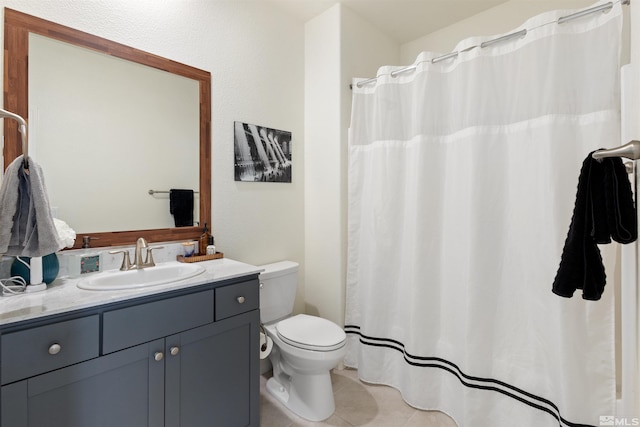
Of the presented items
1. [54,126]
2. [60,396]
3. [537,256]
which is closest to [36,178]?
[54,126]

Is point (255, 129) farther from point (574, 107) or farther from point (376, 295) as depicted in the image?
point (574, 107)

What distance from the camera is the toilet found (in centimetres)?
168

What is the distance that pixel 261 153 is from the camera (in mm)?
2131

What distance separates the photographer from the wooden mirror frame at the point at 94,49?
1.26 m

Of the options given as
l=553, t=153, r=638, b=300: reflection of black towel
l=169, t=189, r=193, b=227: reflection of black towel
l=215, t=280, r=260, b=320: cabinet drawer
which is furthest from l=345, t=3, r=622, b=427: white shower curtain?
l=169, t=189, r=193, b=227: reflection of black towel

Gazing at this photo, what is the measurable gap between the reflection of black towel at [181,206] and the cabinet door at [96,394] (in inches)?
29.5

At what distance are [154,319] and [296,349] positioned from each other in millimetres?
797

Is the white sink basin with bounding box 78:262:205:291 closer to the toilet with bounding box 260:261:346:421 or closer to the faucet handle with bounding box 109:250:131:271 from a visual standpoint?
the faucet handle with bounding box 109:250:131:271

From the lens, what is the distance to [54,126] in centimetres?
138

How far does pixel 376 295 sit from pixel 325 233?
1.91 ft

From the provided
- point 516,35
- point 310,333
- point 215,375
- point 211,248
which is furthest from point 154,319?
point 516,35

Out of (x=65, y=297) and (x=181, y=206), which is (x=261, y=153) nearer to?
(x=181, y=206)

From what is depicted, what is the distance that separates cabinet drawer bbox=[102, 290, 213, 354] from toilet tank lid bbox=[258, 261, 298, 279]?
0.61 metres

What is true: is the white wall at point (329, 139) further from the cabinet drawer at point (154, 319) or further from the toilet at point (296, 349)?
the cabinet drawer at point (154, 319)
